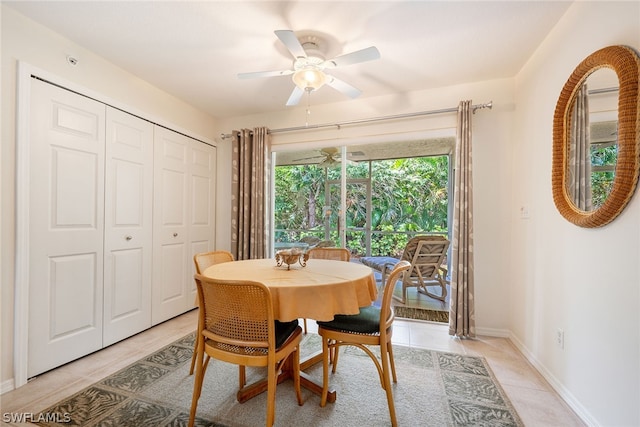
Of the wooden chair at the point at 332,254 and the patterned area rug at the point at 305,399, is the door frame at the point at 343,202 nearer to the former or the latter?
the wooden chair at the point at 332,254

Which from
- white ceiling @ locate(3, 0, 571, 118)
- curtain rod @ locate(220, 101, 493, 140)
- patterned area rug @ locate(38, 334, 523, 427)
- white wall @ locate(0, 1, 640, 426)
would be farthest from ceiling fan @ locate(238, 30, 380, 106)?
patterned area rug @ locate(38, 334, 523, 427)

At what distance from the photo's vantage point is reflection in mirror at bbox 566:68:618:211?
1362mm

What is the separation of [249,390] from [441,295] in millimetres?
3006

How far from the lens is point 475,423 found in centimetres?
146

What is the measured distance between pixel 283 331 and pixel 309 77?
1.69 meters

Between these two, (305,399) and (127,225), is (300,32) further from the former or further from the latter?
(305,399)

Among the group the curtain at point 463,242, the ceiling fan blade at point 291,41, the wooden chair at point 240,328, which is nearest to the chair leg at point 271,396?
the wooden chair at point 240,328

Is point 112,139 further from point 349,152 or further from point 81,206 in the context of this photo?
point 349,152

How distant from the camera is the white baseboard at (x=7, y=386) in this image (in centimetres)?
167

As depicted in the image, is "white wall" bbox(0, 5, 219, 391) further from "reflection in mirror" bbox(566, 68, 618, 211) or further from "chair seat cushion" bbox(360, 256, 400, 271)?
"reflection in mirror" bbox(566, 68, 618, 211)

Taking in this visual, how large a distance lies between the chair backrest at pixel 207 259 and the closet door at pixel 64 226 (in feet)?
2.94

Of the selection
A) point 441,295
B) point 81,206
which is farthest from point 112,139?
point 441,295

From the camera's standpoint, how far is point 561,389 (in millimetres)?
1696

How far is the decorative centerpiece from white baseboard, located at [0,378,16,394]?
181cm
